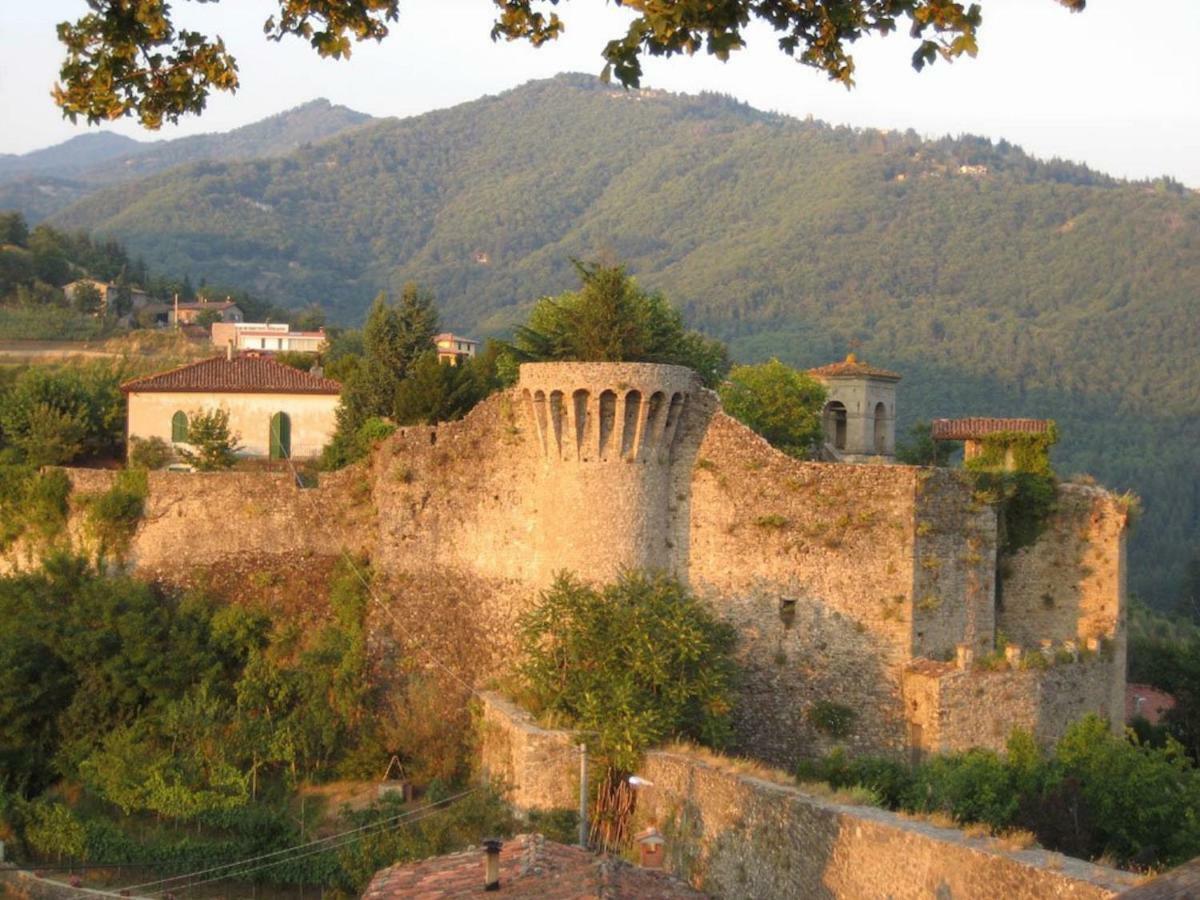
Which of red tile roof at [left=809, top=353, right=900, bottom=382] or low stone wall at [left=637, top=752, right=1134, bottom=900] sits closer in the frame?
low stone wall at [left=637, top=752, right=1134, bottom=900]

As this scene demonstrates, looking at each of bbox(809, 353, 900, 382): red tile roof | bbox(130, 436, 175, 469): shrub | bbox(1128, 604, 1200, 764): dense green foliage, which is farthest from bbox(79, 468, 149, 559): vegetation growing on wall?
bbox(1128, 604, 1200, 764): dense green foliage

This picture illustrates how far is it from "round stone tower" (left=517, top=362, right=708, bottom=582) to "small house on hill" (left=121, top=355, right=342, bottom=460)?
11726 millimetres

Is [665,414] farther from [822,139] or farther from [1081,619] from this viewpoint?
[822,139]

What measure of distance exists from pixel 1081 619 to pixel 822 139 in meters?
162

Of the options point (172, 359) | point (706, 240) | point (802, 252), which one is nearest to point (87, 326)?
point (172, 359)

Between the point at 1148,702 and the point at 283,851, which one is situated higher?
the point at 283,851

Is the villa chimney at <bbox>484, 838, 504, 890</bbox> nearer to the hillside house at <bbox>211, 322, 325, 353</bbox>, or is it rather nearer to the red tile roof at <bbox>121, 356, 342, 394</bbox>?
the red tile roof at <bbox>121, 356, 342, 394</bbox>

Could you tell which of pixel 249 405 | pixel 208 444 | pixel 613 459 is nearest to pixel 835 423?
pixel 249 405

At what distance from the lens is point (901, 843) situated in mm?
16219

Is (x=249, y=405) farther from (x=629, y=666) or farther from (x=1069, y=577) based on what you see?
(x=1069, y=577)

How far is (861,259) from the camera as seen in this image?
136m

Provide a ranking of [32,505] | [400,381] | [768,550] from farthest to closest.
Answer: [400,381] < [32,505] < [768,550]

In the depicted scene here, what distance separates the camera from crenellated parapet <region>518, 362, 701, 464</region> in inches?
961

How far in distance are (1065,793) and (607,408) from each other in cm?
807
